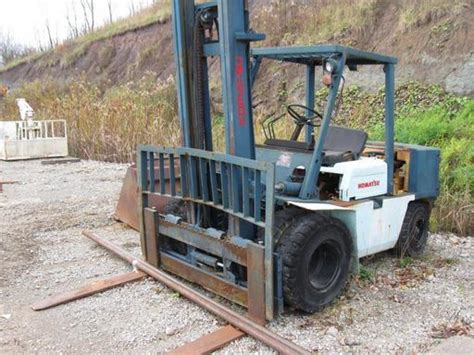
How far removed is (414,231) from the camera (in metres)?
5.18

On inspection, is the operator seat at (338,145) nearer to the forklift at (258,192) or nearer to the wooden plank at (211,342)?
the forklift at (258,192)

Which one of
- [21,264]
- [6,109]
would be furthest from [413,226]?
[6,109]

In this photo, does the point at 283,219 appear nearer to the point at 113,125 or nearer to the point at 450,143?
the point at 450,143

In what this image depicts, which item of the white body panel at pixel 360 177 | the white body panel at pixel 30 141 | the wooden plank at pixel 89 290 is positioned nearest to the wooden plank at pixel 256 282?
the white body panel at pixel 360 177

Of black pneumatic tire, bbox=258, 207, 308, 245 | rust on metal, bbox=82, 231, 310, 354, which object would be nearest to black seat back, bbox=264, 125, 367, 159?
black pneumatic tire, bbox=258, 207, 308, 245

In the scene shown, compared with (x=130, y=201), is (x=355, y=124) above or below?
above

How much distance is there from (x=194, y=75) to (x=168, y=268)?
65.9 inches

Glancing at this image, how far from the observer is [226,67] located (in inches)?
155

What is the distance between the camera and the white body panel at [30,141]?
13555 millimetres

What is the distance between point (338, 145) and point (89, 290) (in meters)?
2.56

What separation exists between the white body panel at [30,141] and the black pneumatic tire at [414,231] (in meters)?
10.6

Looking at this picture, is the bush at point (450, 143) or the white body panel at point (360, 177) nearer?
the white body panel at point (360, 177)

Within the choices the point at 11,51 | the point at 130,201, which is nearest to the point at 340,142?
the point at 130,201

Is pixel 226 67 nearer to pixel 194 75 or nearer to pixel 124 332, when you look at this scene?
pixel 194 75
